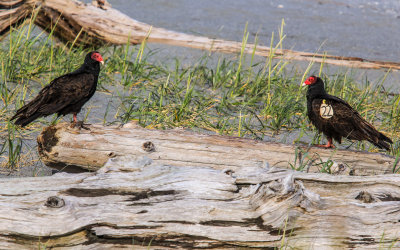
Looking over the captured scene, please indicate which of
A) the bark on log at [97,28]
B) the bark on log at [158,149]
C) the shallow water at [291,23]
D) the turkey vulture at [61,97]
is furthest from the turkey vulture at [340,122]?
the shallow water at [291,23]

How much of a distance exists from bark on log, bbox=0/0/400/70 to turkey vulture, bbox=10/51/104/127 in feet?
8.15

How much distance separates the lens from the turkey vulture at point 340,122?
4141 mm

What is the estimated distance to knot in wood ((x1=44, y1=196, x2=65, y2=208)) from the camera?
2619 millimetres

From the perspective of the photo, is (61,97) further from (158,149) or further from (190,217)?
(190,217)

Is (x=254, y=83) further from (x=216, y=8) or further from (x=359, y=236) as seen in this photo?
(x=216, y=8)

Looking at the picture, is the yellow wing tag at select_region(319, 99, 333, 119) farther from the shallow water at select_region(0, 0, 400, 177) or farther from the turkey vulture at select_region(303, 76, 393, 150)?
the shallow water at select_region(0, 0, 400, 177)

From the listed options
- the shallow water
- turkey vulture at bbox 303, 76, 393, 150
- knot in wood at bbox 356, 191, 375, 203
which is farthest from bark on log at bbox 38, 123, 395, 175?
the shallow water

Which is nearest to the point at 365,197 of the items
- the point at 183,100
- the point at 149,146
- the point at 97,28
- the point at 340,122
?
the point at 340,122

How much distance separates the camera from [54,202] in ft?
8.62

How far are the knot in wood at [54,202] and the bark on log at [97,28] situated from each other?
4345mm

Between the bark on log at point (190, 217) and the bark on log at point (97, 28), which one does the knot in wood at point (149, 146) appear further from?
the bark on log at point (97, 28)

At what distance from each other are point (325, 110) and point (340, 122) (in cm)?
16

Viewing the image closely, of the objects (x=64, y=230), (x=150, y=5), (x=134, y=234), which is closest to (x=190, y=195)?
(x=134, y=234)

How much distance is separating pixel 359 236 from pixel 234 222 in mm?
662
